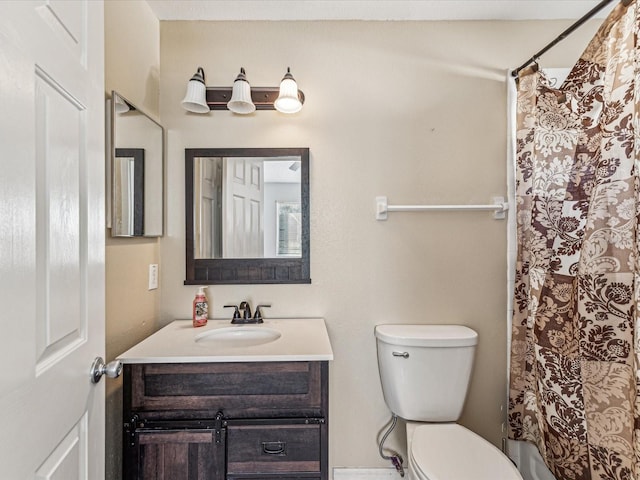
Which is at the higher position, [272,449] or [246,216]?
[246,216]

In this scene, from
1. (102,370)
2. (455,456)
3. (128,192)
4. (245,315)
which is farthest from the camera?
(245,315)

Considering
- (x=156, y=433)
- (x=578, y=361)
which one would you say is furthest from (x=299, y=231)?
(x=578, y=361)

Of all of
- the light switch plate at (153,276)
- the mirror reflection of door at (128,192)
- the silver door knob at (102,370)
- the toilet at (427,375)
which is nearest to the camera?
the silver door knob at (102,370)

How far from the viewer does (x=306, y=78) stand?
1821 mm

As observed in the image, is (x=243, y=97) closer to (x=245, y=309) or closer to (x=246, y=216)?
(x=246, y=216)

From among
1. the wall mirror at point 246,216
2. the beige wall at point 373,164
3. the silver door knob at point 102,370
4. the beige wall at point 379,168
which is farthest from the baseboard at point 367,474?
the silver door knob at point 102,370

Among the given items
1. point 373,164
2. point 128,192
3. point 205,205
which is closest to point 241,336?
point 205,205

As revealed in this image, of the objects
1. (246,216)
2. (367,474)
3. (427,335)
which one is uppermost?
(246,216)

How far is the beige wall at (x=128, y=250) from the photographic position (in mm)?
1384

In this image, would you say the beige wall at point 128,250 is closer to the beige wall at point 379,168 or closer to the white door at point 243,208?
the beige wall at point 379,168

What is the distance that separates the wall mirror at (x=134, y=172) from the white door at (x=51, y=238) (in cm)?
47

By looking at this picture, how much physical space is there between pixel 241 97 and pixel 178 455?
145 cm

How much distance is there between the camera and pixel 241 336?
167cm

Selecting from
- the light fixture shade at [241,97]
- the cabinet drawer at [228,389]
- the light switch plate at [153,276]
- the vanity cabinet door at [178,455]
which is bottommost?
the vanity cabinet door at [178,455]
